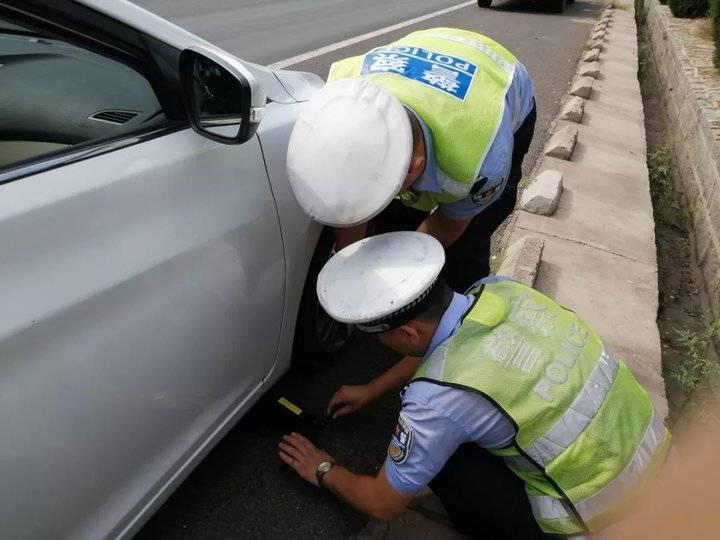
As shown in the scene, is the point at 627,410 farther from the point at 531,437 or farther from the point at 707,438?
the point at 707,438

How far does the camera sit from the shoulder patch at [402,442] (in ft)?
5.05

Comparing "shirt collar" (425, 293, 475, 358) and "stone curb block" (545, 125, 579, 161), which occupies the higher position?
"shirt collar" (425, 293, 475, 358)

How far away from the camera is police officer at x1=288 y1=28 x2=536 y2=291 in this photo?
1.58 metres

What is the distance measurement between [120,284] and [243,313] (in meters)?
0.47

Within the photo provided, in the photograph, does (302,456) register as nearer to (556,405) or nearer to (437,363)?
(437,363)

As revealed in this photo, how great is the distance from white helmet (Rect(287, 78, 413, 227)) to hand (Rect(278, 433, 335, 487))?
2.61ft

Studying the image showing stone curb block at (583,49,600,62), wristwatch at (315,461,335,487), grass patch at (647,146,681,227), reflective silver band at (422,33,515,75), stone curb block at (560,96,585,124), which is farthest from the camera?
stone curb block at (583,49,600,62)

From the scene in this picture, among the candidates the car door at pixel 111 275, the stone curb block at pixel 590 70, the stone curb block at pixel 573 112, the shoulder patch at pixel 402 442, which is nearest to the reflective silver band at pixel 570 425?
the shoulder patch at pixel 402 442

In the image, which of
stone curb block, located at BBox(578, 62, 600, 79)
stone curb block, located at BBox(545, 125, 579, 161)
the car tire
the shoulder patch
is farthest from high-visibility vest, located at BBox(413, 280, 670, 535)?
stone curb block, located at BBox(578, 62, 600, 79)

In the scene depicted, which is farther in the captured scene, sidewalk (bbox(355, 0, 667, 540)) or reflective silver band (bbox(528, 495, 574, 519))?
sidewalk (bbox(355, 0, 667, 540))

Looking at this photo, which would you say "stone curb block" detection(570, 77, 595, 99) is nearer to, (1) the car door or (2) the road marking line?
(2) the road marking line

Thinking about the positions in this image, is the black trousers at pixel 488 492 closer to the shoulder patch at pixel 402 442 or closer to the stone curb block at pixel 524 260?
the shoulder patch at pixel 402 442

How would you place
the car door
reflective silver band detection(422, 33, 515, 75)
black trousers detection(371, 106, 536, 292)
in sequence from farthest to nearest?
black trousers detection(371, 106, 536, 292), reflective silver band detection(422, 33, 515, 75), the car door

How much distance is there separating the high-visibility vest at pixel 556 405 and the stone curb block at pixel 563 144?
3.43m
